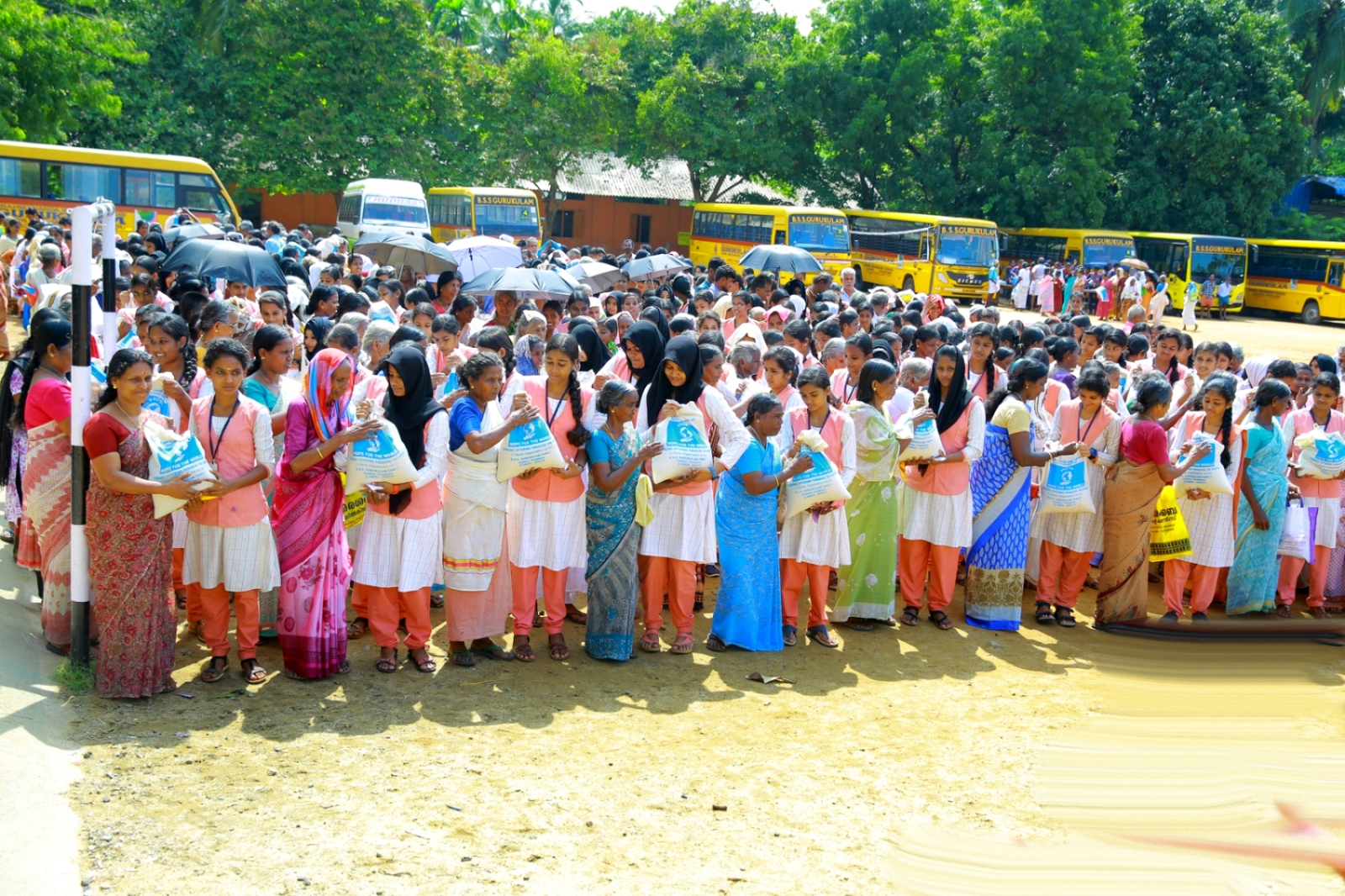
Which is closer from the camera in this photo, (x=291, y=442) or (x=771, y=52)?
(x=291, y=442)

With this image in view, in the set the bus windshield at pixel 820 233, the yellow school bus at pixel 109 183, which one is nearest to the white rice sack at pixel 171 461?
the yellow school bus at pixel 109 183

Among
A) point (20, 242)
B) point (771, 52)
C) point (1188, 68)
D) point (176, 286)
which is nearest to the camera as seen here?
point (176, 286)

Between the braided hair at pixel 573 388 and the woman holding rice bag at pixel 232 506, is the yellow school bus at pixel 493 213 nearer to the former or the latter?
the braided hair at pixel 573 388

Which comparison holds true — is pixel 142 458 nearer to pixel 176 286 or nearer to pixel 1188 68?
pixel 176 286

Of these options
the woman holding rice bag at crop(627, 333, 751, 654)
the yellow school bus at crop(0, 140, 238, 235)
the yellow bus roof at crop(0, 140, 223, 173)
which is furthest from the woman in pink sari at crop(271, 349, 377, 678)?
the yellow bus roof at crop(0, 140, 223, 173)

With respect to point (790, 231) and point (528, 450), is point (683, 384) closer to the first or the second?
point (528, 450)

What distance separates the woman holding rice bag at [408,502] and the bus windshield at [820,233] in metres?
22.6

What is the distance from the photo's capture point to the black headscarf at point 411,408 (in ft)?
16.6

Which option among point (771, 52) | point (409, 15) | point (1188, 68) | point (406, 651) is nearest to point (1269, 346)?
point (1188, 68)

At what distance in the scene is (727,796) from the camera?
14.3ft

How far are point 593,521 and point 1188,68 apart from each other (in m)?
34.0

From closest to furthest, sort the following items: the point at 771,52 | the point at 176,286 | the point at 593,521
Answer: the point at 593,521 → the point at 176,286 → the point at 771,52

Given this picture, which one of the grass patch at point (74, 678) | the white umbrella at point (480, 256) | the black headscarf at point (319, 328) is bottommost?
the grass patch at point (74, 678)

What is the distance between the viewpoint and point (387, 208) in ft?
78.6
